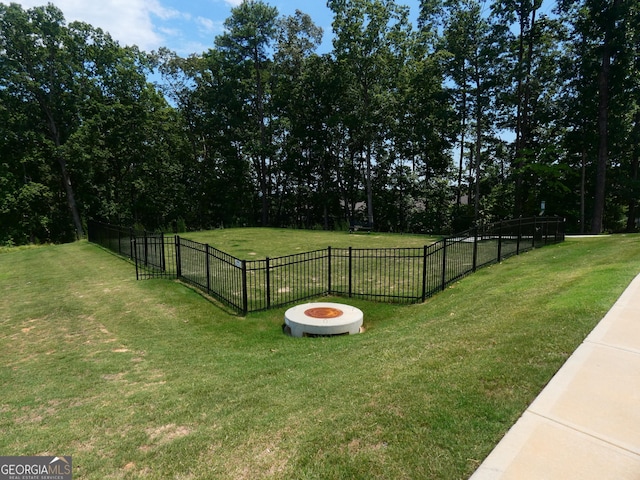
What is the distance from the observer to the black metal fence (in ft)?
27.1

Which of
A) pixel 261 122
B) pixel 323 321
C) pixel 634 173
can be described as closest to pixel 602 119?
pixel 634 173

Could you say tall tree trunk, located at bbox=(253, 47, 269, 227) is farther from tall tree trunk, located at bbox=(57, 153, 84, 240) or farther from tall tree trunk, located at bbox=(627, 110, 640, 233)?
tall tree trunk, located at bbox=(627, 110, 640, 233)

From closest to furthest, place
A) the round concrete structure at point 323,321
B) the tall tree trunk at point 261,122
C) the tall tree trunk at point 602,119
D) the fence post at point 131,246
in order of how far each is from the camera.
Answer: the round concrete structure at point 323,321 → the fence post at point 131,246 → the tall tree trunk at point 602,119 → the tall tree trunk at point 261,122

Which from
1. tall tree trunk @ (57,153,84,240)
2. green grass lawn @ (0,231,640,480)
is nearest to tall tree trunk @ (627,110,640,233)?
green grass lawn @ (0,231,640,480)

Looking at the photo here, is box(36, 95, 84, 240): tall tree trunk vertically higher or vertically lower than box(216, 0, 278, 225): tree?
lower

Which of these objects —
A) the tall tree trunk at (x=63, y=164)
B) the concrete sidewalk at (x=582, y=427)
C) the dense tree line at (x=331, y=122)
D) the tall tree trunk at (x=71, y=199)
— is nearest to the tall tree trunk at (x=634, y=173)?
the dense tree line at (x=331, y=122)

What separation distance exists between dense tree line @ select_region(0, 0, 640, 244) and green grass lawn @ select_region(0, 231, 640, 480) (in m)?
18.2

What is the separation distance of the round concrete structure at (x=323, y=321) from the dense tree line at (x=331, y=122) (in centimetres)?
1814

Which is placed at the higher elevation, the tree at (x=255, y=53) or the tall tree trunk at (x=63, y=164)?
the tree at (x=255, y=53)

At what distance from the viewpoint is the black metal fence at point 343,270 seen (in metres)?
8.26

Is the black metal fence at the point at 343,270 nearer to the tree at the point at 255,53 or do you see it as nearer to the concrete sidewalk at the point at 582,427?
the concrete sidewalk at the point at 582,427

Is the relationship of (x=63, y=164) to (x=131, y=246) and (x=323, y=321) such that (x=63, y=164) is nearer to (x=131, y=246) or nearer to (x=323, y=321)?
(x=131, y=246)

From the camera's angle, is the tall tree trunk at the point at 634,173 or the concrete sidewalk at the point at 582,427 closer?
the concrete sidewalk at the point at 582,427

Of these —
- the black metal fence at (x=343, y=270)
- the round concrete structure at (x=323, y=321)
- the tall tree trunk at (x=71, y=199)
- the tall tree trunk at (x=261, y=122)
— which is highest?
the tall tree trunk at (x=261, y=122)
